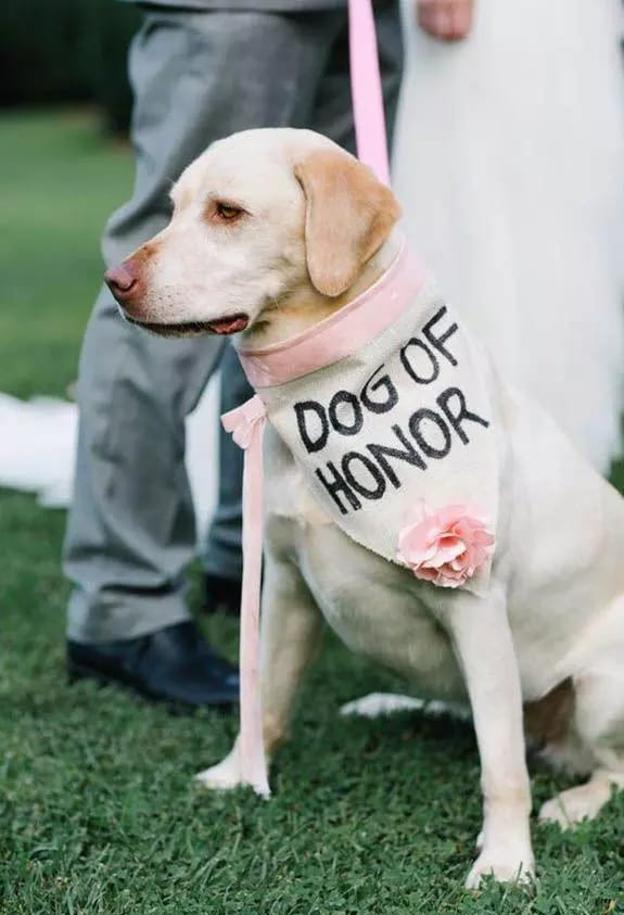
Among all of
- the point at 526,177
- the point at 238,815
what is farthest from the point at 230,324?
the point at 526,177

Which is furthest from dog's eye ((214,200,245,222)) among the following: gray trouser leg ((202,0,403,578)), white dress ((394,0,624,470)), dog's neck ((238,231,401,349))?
white dress ((394,0,624,470))

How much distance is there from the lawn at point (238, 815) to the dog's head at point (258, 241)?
811mm

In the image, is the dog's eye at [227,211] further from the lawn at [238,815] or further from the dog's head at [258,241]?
the lawn at [238,815]

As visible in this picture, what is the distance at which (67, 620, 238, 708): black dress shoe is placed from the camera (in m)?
3.19

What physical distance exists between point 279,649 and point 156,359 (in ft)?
2.38

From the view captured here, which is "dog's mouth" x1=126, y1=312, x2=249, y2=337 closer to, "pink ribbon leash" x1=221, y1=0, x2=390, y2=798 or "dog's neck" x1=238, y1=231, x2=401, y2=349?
"dog's neck" x1=238, y1=231, x2=401, y2=349

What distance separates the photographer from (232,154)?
93.3 inches

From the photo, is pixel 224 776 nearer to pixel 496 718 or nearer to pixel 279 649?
pixel 279 649

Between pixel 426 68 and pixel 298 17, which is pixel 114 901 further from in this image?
pixel 426 68

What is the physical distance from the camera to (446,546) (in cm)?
231

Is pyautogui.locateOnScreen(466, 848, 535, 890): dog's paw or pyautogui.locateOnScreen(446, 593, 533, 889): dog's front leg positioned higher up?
pyautogui.locateOnScreen(446, 593, 533, 889): dog's front leg

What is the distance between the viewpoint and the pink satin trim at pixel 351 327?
7.72 feet

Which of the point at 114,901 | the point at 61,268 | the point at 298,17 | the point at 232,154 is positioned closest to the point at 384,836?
the point at 114,901

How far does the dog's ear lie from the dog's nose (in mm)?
254
